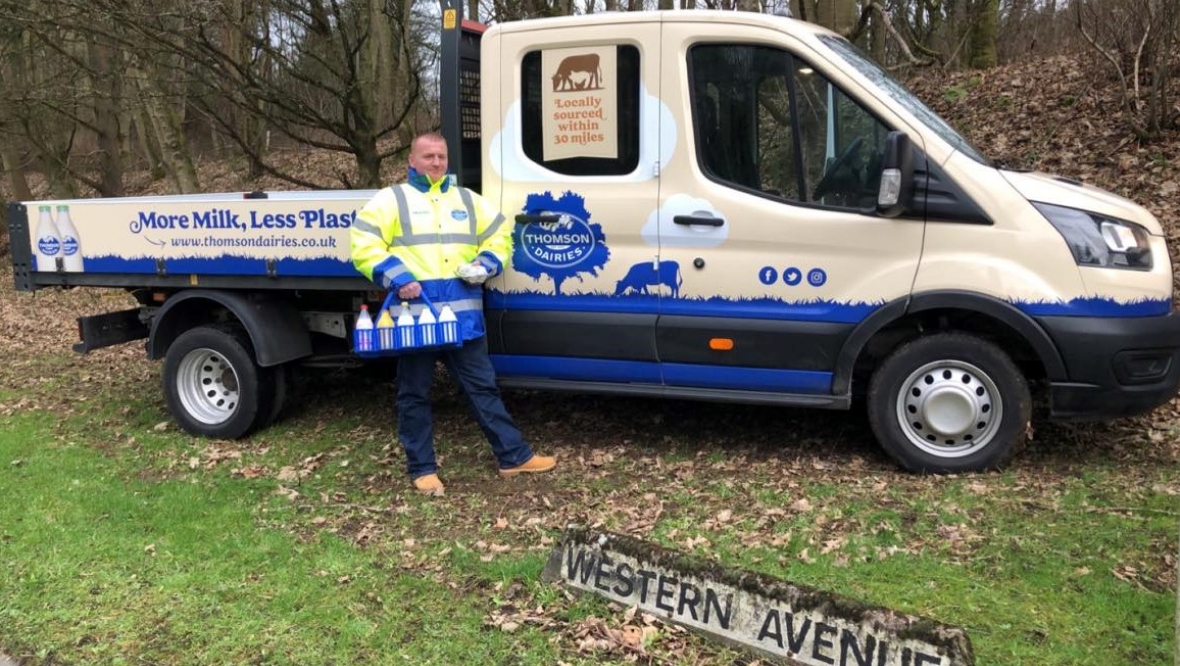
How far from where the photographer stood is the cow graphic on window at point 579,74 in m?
5.21

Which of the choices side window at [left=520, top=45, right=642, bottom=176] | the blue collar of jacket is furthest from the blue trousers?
side window at [left=520, top=45, right=642, bottom=176]

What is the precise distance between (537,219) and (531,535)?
5.99 feet

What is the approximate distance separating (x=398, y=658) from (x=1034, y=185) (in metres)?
3.74

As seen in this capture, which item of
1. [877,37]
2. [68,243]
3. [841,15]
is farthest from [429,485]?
[877,37]

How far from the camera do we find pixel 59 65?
17656 millimetres

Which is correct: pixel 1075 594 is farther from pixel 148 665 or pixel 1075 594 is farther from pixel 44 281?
pixel 44 281

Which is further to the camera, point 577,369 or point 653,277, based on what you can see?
point 577,369

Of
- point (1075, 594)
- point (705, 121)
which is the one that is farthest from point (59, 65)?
point (1075, 594)

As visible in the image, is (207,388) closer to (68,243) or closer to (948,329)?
(68,243)

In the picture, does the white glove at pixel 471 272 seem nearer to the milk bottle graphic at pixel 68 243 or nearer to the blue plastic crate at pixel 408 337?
the blue plastic crate at pixel 408 337

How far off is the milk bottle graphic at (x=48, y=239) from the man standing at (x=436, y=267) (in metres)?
2.72

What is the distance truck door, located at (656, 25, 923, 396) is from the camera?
4.87 metres

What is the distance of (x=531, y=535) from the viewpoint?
4.51 meters

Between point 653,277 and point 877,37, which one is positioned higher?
point 877,37
